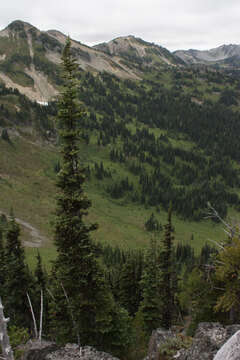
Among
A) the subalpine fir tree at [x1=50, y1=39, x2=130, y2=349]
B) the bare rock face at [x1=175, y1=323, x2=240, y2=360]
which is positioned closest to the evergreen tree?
the subalpine fir tree at [x1=50, y1=39, x2=130, y2=349]

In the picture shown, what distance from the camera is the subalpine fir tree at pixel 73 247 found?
1487 cm

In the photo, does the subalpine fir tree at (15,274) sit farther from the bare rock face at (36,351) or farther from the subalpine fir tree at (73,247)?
the bare rock face at (36,351)

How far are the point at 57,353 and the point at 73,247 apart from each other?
5.81 metres

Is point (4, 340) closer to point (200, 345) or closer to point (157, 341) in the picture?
point (200, 345)

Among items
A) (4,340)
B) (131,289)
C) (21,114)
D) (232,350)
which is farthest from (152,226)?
(4,340)

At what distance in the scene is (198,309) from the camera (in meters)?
27.0

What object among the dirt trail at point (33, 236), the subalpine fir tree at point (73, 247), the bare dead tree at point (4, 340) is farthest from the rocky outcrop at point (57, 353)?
the dirt trail at point (33, 236)

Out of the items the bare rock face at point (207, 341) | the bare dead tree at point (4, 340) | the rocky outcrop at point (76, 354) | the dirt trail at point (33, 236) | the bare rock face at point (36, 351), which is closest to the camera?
the bare dead tree at point (4, 340)

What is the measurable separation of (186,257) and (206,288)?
87.2 meters

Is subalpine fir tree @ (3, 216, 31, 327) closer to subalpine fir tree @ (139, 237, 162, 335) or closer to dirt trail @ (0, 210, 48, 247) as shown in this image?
subalpine fir tree @ (139, 237, 162, 335)

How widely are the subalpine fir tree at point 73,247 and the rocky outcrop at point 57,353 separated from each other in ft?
3.13

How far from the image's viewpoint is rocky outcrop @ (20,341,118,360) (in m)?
12.8

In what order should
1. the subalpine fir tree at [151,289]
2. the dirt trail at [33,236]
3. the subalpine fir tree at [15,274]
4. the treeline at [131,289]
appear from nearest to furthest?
the treeline at [131,289], the subalpine fir tree at [15,274], the subalpine fir tree at [151,289], the dirt trail at [33,236]

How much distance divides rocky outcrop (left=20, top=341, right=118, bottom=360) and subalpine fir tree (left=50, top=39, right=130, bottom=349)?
953 mm
